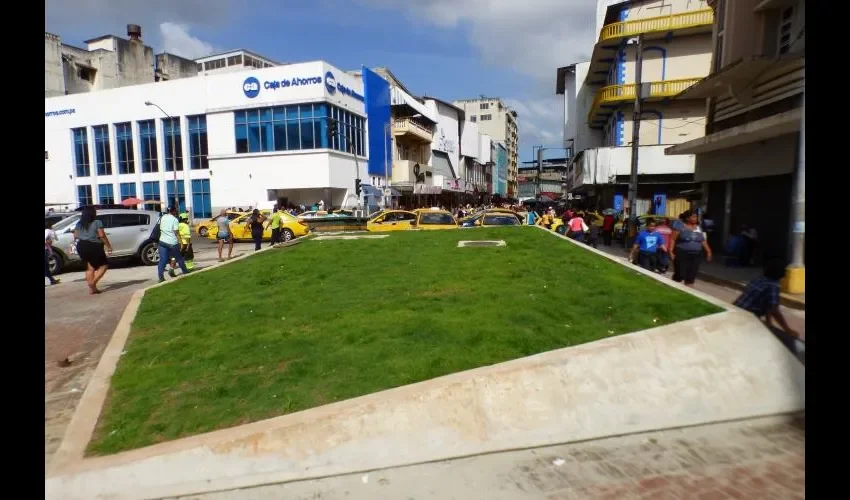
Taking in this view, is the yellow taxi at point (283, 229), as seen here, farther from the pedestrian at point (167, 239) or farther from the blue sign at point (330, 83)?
the blue sign at point (330, 83)

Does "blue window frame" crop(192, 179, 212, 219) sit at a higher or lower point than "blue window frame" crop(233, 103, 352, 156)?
lower

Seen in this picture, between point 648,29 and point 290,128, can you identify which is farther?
point 290,128

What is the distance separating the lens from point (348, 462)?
11.8 feet

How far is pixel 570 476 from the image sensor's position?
3330 millimetres

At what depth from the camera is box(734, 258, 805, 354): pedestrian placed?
3.76ft

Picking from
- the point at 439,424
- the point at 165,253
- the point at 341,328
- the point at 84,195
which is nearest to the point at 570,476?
the point at 439,424

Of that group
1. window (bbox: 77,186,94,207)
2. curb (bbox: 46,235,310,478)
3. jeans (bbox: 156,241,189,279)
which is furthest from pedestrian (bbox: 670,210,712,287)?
window (bbox: 77,186,94,207)

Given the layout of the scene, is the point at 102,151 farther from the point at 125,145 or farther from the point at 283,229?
the point at 283,229

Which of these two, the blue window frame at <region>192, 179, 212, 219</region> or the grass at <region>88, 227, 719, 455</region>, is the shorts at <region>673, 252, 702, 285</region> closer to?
the grass at <region>88, 227, 719, 455</region>

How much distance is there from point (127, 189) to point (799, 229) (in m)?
47.7

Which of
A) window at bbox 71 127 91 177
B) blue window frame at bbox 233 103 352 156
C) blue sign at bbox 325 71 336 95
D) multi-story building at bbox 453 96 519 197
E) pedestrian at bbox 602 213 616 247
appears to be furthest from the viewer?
multi-story building at bbox 453 96 519 197

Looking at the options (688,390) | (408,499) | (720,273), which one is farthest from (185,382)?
(720,273)

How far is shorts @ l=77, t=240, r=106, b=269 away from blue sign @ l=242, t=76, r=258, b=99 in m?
28.5

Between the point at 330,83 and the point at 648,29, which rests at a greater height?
the point at 648,29
